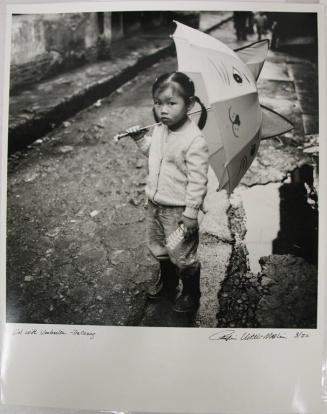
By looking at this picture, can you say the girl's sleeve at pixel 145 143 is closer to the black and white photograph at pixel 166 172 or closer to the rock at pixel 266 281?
the black and white photograph at pixel 166 172

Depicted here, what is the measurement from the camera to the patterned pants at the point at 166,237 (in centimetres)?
79

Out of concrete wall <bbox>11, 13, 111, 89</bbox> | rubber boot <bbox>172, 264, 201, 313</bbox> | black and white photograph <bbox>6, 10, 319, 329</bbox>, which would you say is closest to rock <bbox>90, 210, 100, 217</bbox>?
black and white photograph <bbox>6, 10, 319, 329</bbox>

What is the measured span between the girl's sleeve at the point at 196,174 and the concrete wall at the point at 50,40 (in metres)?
0.34

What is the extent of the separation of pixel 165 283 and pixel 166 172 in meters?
0.24

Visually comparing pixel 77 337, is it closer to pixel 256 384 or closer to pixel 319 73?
pixel 256 384

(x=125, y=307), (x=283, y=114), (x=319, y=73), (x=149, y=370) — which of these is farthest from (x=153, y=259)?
(x=319, y=73)

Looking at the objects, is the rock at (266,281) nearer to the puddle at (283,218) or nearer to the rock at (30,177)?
the puddle at (283,218)

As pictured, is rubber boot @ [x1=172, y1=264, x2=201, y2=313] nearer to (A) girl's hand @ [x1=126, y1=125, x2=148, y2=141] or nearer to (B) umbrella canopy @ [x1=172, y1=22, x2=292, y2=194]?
(B) umbrella canopy @ [x1=172, y1=22, x2=292, y2=194]

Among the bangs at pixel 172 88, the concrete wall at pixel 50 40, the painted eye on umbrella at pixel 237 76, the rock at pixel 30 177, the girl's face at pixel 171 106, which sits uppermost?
the concrete wall at pixel 50 40

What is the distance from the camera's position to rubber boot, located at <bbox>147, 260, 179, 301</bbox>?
0.80 meters

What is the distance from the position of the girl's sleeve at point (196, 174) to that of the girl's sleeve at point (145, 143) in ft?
0.32

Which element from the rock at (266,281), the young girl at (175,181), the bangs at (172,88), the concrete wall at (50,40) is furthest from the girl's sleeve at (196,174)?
the concrete wall at (50,40)
